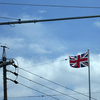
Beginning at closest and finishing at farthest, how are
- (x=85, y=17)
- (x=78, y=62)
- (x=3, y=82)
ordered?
(x=85, y=17)
(x=3, y=82)
(x=78, y=62)

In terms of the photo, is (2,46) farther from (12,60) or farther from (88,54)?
(88,54)

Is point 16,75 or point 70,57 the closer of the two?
point 16,75

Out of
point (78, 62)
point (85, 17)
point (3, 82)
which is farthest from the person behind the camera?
point (78, 62)

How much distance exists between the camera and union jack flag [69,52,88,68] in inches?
1187

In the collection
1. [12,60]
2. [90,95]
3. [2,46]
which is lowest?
[90,95]

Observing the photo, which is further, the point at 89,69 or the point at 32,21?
the point at 89,69

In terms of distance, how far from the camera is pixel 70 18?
12.9 metres

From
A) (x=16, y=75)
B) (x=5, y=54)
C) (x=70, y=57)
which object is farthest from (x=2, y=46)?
(x=70, y=57)

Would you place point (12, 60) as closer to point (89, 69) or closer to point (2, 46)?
point (2, 46)

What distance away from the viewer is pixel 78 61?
30172 mm

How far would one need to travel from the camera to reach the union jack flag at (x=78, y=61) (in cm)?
3014

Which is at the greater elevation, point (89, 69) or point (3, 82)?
point (89, 69)

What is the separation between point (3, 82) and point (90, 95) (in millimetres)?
11673

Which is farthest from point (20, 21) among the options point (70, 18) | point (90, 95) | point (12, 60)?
point (90, 95)
